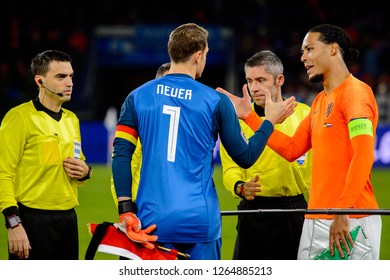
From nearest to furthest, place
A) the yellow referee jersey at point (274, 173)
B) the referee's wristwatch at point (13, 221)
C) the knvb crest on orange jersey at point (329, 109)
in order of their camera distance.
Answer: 1. the knvb crest on orange jersey at point (329, 109)
2. the referee's wristwatch at point (13, 221)
3. the yellow referee jersey at point (274, 173)

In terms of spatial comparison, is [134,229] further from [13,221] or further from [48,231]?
[48,231]

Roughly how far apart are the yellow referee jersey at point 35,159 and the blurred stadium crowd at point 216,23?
16586 mm

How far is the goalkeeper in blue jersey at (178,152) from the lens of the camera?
4254mm

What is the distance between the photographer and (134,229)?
418 centimetres

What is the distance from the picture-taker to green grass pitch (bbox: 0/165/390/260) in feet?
30.0

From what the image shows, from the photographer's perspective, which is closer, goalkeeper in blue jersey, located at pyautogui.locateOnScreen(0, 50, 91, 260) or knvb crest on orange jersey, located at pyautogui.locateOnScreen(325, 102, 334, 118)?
knvb crest on orange jersey, located at pyautogui.locateOnScreen(325, 102, 334, 118)

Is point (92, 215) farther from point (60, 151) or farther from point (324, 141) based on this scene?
point (324, 141)

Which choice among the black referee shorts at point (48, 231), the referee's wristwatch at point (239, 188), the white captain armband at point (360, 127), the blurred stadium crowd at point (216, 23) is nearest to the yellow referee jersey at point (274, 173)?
the referee's wristwatch at point (239, 188)

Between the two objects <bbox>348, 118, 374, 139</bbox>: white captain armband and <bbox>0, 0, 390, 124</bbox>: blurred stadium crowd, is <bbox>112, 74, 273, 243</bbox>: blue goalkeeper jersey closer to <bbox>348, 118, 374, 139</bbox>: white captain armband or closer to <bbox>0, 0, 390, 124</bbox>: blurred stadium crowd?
<bbox>348, 118, 374, 139</bbox>: white captain armband

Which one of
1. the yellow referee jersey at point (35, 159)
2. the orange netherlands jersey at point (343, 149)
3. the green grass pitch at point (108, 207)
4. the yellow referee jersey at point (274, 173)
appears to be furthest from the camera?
the green grass pitch at point (108, 207)

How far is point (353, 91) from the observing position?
15.2ft

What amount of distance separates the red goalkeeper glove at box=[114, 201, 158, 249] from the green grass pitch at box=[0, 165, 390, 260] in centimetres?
405

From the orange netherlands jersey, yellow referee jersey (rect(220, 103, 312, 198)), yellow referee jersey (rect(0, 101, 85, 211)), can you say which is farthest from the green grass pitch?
the orange netherlands jersey

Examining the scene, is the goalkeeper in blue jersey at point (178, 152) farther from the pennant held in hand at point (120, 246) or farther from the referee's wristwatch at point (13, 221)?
the referee's wristwatch at point (13, 221)
